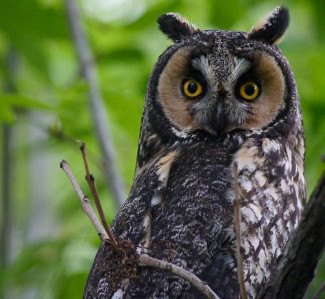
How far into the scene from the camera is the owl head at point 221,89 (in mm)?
3285

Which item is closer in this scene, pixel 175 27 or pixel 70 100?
pixel 175 27

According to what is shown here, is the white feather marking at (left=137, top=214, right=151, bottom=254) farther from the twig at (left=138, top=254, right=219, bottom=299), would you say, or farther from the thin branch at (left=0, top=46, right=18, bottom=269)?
the thin branch at (left=0, top=46, right=18, bottom=269)

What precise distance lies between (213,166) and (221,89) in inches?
12.8

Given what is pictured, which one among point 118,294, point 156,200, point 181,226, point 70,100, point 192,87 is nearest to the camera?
point 118,294

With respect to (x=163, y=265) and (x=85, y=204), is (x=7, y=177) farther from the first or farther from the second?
(x=163, y=265)

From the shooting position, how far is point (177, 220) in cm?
301

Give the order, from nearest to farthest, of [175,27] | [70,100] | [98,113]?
[175,27]
[70,100]
[98,113]

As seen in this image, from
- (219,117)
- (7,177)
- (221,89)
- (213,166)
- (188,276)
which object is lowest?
(188,276)

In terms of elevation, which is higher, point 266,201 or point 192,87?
point 192,87

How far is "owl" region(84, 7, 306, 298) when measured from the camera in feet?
9.54

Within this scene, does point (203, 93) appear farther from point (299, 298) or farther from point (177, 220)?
point (299, 298)

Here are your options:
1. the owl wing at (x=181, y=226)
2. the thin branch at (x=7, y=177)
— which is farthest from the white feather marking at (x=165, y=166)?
the thin branch at (x=7, y=177)

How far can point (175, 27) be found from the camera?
12.1ft

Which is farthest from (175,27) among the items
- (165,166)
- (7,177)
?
(7,177)
